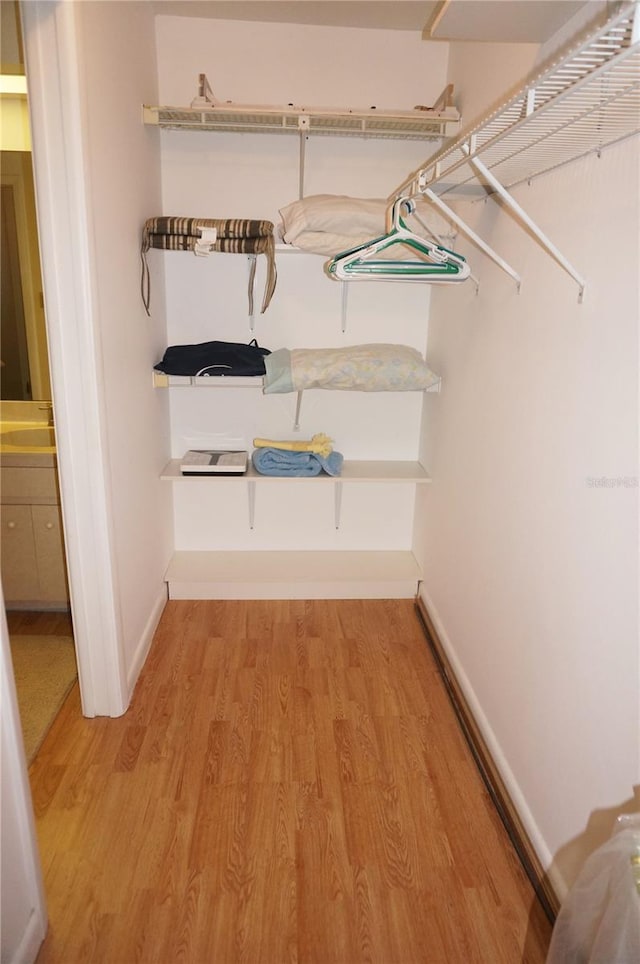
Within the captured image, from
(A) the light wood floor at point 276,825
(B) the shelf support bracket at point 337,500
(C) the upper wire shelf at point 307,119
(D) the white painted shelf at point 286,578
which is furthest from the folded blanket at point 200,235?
(A) the light wood floor at point 276,825

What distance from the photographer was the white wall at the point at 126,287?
6.23 feet

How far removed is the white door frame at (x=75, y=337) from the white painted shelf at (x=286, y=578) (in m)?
0.89

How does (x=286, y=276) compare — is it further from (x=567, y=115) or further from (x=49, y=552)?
(x=567, y=115)

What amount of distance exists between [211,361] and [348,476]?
2.80 feet

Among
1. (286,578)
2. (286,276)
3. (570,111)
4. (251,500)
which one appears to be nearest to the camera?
(570,111)

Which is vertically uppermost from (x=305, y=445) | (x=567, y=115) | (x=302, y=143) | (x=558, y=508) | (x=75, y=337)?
(x=302, y=143)

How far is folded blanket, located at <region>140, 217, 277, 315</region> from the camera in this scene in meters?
2.50

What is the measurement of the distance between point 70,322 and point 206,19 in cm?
174

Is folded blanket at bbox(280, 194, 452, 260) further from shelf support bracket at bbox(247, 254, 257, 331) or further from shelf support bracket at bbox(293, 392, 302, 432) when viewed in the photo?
shelf support bracket at bbox(293, 392, 302, 432)

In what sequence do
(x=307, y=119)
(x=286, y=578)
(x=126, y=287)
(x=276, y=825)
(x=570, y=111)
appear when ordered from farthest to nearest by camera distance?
1. (x=286, y=578)
2. (x=307, y=119)
3. (x=126, y=287)
4. (x=276, y=825)
5. (x=570, y=111)

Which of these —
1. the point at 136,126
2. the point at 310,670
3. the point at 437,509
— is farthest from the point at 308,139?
the point at 310,670

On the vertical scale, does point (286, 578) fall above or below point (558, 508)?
below

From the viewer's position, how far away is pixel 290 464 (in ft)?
9.85

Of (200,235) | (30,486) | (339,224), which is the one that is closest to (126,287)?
(200,235)
